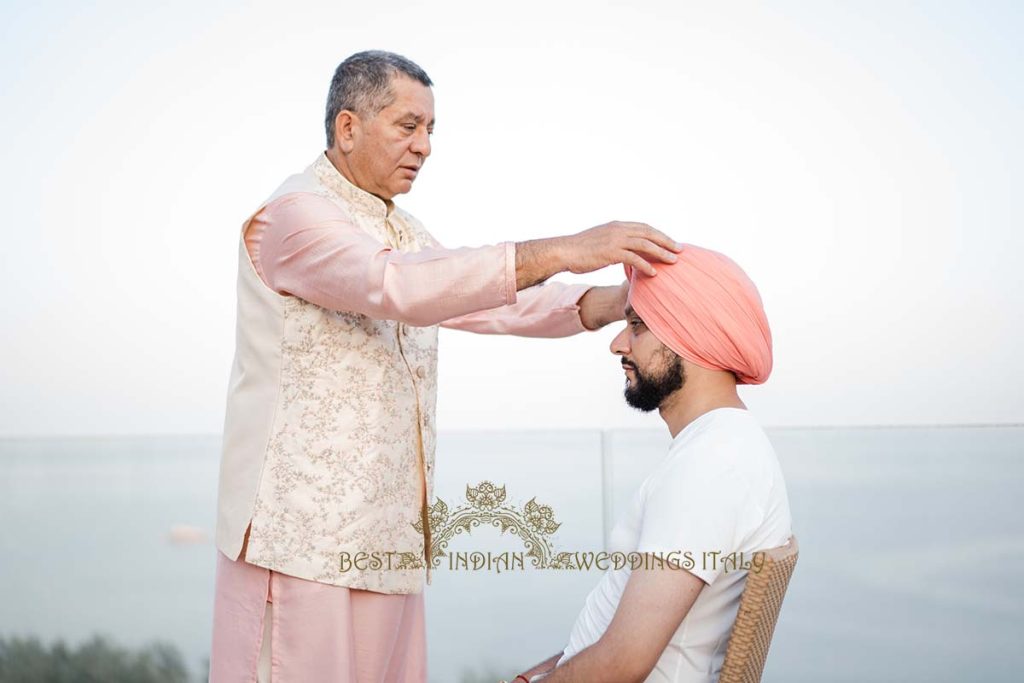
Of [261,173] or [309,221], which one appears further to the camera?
[261,173]

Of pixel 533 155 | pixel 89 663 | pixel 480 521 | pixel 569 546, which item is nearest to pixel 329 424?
pixel 480 521

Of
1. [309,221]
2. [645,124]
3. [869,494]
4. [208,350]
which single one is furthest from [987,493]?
[208,350]

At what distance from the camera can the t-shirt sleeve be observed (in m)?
1.37

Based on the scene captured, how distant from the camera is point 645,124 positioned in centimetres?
507

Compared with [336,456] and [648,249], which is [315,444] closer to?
[336,456]

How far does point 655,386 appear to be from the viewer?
1673 mm

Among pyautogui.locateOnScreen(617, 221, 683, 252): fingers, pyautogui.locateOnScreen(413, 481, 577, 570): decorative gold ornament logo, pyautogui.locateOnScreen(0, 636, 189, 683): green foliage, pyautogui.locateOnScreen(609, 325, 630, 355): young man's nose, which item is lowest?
pyautogui.locateOnScreen(0, 636, 189, 683): green foliage

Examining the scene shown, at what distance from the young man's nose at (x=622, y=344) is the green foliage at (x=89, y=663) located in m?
2.69

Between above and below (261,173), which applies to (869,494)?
below

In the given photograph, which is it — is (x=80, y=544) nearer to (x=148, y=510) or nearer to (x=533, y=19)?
(x=148, y=510)

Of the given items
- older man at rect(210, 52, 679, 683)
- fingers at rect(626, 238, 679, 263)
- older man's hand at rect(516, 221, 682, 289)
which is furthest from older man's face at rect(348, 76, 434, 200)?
fingers at rect(626, 238, 679, 263)

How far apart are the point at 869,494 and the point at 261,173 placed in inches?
134

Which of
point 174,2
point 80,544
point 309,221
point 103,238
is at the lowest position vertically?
point 80,544

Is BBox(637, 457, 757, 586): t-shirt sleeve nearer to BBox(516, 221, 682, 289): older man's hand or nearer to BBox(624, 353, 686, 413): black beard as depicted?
BBox(624, 353, 686, 413): black beard
